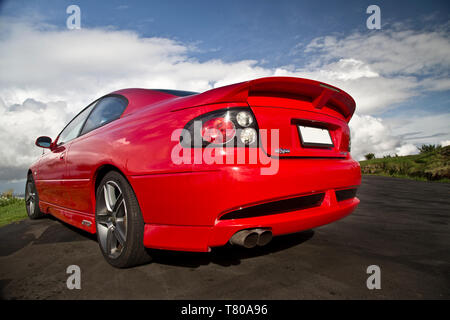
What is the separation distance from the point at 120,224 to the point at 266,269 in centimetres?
116

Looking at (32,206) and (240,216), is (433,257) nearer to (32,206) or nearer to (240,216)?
(240,216)

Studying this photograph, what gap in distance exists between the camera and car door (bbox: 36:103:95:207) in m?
3.35

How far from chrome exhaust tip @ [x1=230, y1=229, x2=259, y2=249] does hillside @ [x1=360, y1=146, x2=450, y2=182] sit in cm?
969

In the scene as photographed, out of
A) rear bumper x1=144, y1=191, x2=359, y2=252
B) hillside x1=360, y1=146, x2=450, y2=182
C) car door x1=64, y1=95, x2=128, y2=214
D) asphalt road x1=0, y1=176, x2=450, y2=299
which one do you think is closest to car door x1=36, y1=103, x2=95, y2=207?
car door x1=64, y1=95, x2=128, y2=214

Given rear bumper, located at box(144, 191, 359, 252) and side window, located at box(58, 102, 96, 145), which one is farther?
side window, located at box(58, 102, 96, 145)

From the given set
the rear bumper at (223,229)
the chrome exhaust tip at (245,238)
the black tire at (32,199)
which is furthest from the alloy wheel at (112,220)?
the black tire at (32,199)

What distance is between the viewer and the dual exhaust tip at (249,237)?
5.47ft

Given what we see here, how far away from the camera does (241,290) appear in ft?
5.72

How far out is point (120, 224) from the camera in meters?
2.28

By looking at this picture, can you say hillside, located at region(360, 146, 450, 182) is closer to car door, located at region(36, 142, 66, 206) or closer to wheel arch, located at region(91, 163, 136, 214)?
wheel arch, located at region(91, 163, 136, 214)

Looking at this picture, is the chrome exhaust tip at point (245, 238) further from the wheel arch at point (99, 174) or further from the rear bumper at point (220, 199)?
the wheel arch at point (99, 174)

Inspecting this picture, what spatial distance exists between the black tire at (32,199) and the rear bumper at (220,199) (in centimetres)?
350
